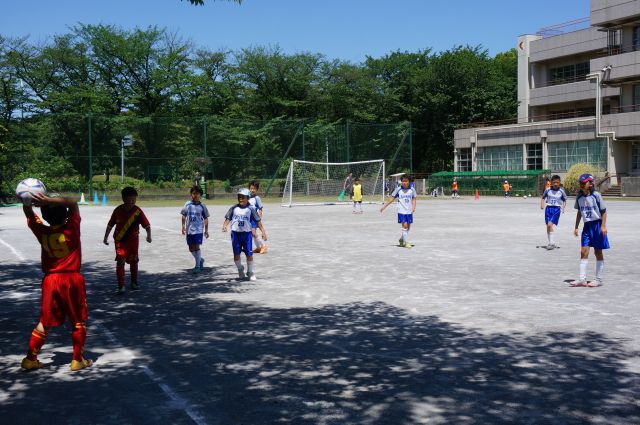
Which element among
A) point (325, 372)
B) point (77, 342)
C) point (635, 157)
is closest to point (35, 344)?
point (77, 342)

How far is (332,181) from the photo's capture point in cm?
5219

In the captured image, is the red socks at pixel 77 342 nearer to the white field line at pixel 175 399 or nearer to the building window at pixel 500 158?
the white field line at pixel 175 399

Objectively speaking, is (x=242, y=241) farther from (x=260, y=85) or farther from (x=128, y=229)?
(x=260, y=85)

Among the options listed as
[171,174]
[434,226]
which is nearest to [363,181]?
[171,174]

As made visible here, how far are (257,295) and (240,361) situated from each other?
377 centimetres

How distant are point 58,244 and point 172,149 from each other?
150ft

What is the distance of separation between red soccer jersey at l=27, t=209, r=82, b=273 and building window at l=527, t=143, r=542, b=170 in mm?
60889

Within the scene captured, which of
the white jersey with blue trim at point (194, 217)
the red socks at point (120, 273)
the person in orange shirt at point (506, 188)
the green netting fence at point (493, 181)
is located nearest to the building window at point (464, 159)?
the green netting fence at point (493, 181)

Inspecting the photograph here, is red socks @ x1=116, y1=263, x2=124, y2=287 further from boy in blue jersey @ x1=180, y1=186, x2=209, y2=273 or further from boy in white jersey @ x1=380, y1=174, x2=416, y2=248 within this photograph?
boy in white jersey @ x1=380, y1=174, x2=416, y2=248

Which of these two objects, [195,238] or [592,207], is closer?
[592,207]

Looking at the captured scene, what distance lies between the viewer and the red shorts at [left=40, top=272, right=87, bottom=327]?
6296mm

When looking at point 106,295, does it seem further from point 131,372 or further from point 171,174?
point 171,174

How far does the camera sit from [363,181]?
173ft

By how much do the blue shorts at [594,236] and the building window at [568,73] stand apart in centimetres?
5700
